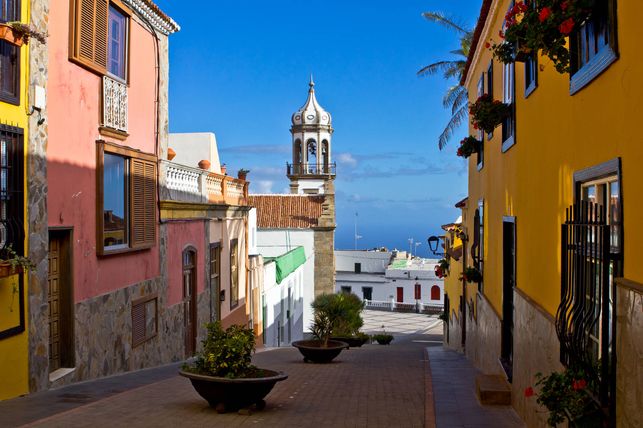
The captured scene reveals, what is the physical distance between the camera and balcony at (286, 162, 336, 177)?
64625 millimetres

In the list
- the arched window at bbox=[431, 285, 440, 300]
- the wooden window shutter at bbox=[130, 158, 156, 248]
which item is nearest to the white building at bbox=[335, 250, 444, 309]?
the arched window at bbox=[431, 285, 440, 300]

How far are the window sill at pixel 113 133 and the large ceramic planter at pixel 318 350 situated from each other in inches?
236

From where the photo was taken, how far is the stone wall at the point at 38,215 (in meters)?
10.8

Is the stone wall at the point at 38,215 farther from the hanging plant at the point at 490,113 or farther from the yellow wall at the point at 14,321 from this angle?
the hanging plant at the point at 490,113

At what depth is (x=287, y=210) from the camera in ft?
201

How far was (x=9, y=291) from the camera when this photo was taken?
10.2 meters

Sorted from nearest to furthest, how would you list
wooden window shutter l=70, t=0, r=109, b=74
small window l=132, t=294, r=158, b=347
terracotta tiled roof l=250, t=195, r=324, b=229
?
1. wooden window shutter l=70, t=0, r=109, b=74
2. small window l=132, t=294, r=158, b=347
3. terracotta tiled roof l=250, t=195, r=324, b=229

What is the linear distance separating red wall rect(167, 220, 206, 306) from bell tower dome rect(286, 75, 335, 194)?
4285 cm

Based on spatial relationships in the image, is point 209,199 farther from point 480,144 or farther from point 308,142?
point 308,142

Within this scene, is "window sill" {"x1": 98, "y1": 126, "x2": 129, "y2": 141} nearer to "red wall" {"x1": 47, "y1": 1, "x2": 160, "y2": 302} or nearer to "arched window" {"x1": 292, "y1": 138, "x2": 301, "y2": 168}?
"red wall" {"x1": 47, "y1": 1, "x2": 160, "y2": 302}

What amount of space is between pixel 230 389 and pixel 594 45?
577 cm

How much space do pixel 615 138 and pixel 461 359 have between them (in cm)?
1577

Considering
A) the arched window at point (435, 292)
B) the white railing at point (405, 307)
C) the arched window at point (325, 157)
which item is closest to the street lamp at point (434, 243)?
the arched window at point (325, 157)

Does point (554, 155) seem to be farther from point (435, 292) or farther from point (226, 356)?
point (435, 292)
